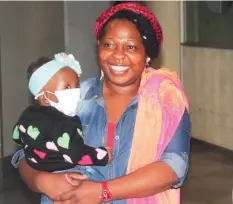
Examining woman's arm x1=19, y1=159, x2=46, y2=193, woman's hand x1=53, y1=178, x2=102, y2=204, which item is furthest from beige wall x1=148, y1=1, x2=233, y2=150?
woman's hand x1=53, y1=178, x2=102, y2=204

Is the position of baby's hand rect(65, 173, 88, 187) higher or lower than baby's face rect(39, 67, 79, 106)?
lower

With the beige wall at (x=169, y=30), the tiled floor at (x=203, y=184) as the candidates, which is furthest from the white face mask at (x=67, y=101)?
the beige wall at (x=169, y=30)

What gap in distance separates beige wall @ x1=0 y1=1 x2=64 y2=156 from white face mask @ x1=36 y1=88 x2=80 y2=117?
12.0 ft

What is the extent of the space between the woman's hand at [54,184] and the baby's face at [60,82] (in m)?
0.27

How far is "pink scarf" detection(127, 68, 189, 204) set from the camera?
5.39 feet

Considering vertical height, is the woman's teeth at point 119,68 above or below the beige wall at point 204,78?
above

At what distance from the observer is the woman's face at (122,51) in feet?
5.55

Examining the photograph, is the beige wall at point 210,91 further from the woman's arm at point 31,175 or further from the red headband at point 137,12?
the woman's arm at point 31,175

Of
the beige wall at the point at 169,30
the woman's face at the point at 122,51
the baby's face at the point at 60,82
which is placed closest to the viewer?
the woman's face at the point at 122,51

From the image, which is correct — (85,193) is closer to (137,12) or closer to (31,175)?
(31,175)

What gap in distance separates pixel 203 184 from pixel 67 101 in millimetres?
3379

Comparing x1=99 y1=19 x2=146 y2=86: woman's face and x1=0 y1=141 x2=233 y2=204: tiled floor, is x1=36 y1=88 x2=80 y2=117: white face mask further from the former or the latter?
x1=0 y1=141 x2=233 y2=204: tiled floor

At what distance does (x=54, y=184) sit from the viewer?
1.62 metres

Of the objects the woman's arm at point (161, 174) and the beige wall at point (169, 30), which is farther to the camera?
the beige wall at point (169, 30)
